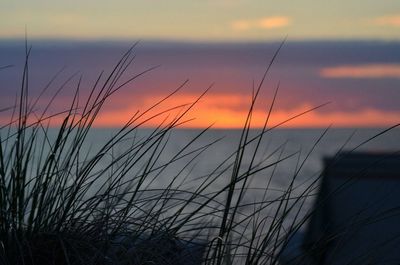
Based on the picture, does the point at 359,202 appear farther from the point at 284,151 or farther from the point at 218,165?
the point at 284,151

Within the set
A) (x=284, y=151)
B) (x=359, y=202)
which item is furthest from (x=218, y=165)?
(x=284, y=151)

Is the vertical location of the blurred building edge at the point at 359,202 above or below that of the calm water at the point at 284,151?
below

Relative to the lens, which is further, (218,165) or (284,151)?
(284,151)

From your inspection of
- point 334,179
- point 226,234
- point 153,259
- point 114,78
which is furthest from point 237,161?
point 334,179

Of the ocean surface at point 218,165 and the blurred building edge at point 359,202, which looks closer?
the ocean surface at point 218,165

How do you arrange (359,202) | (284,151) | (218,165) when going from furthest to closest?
(284,151) → (359,202) → (218,165)

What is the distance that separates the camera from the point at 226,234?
7.84ft

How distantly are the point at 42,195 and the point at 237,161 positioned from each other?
55cm

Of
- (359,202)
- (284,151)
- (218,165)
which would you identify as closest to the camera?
(218,165)

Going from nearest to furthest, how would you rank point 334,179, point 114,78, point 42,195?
1. point 42,195
2. point 114,78
3. point 334,179

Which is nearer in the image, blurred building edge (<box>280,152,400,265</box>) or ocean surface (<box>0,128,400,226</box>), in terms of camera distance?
ocean surface (<box>0,128,400,226</box>)

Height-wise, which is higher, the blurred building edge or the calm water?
the calm water

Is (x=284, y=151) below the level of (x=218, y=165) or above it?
above

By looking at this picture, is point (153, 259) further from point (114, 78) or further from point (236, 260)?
point (114, 78)
